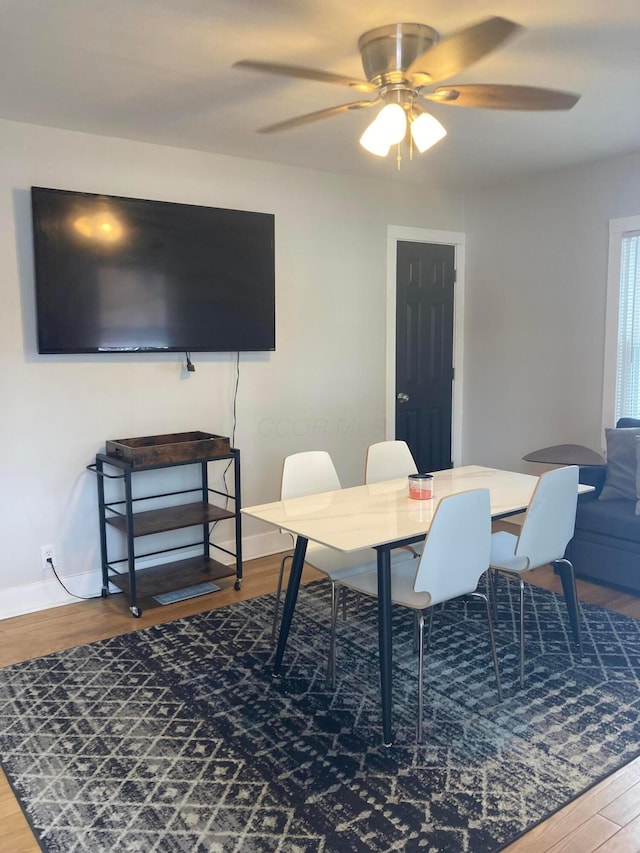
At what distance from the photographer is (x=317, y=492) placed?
128 inches

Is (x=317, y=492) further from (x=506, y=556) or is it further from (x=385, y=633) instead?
(x=385, y=633)

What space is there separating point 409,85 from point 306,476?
1.72 meters

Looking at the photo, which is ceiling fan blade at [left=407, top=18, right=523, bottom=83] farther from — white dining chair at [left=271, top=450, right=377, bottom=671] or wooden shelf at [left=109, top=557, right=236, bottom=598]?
wooden shelf at [left=109, top=557, right=236, bottom=598]

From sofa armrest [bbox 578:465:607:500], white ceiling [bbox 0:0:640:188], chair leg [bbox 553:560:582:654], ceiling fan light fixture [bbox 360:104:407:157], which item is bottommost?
chair leg [bbox 553:560:582:654]

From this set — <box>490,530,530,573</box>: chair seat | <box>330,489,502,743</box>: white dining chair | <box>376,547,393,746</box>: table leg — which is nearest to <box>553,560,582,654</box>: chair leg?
<box>490,530,530,573</box>: chair seat

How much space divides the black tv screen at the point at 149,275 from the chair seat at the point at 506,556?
1.92 metres

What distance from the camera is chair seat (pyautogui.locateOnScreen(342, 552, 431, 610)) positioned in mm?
2457

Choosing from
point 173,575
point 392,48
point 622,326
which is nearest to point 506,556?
point 173,575

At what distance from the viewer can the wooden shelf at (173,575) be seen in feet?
11.9

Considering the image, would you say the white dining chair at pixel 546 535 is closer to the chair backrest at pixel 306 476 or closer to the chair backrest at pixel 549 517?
the chair backrest at pixel 549 517

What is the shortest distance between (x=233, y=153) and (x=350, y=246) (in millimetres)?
1065

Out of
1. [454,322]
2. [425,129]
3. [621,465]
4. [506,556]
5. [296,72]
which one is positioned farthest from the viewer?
[454,322]

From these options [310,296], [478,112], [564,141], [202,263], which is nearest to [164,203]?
[202,263]

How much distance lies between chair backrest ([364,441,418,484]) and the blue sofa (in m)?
0.99
